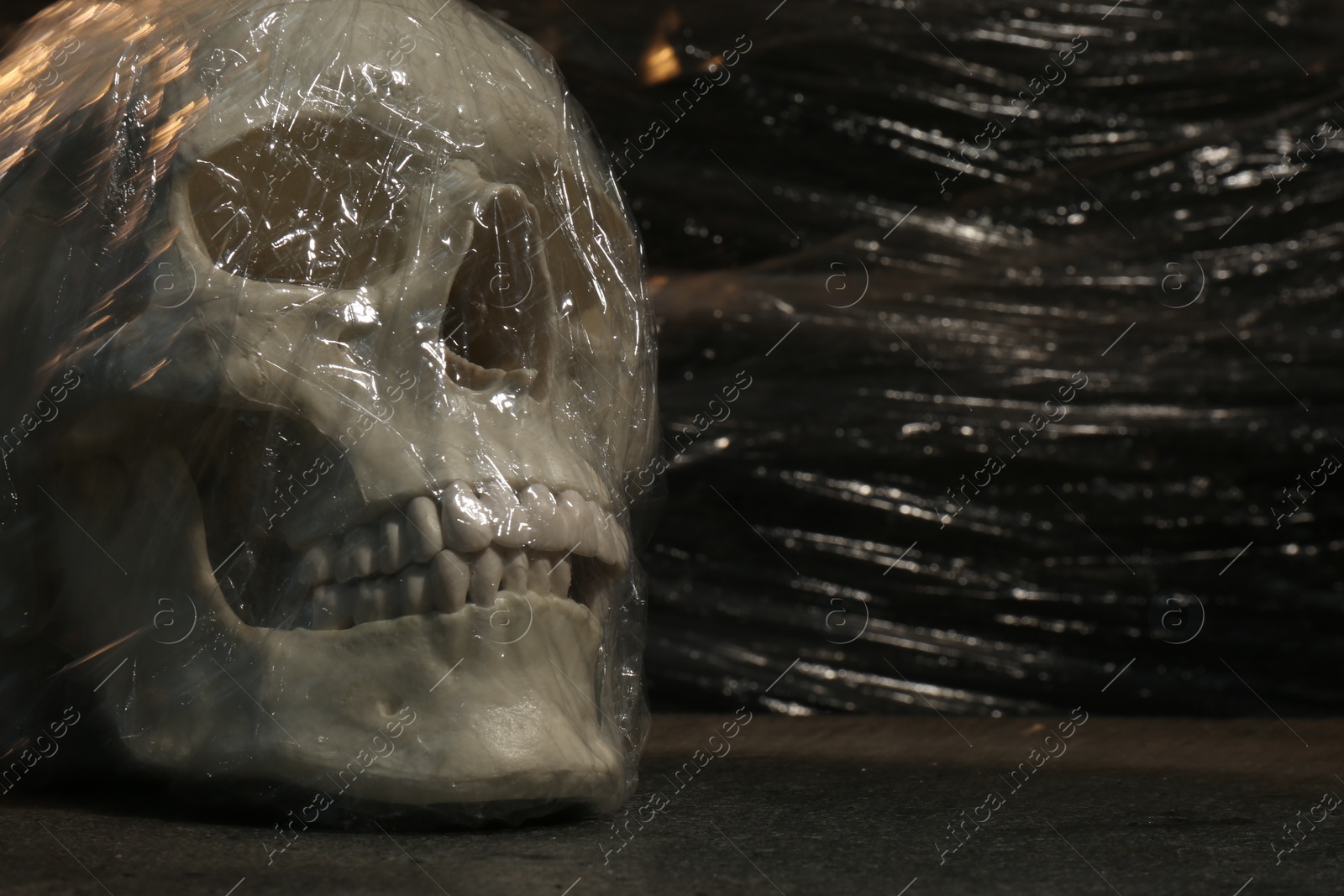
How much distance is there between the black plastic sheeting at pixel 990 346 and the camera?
2539 millimetres

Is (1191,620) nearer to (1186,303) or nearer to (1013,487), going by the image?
(1013,487)

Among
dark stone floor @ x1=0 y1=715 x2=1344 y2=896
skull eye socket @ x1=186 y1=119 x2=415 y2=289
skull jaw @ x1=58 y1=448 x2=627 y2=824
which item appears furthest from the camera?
skull eye socket @ x1=186 y1=119 x2=415 y2=289

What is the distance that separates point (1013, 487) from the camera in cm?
257

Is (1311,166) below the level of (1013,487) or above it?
above

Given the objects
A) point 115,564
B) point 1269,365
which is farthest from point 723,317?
point 115,564

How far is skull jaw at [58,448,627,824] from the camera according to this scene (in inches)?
47.7

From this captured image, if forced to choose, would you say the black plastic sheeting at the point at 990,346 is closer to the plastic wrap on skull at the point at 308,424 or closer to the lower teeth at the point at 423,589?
the plastic wrap on skull at the point at 308,424

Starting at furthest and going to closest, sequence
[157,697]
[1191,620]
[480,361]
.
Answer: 1. [1191,620]
2. [480,361]
3. [157,697]

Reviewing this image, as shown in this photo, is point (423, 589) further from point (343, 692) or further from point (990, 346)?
point (990, 346)

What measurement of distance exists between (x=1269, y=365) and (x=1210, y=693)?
695 millimetres

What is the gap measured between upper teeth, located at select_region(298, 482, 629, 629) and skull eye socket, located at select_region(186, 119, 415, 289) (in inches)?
11.7

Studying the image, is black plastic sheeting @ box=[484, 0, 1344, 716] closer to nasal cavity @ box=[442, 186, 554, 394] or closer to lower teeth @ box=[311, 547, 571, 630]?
nasal cavity @ box=[442, 186, 554, 394]

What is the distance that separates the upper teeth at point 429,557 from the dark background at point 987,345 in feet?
4.17

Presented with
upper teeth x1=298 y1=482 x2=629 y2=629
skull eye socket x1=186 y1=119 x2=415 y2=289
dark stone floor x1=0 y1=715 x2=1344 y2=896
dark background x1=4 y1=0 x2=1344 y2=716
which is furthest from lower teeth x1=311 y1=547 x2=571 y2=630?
dark background x1=4 y1=0 x2=1344 y2=716
